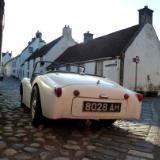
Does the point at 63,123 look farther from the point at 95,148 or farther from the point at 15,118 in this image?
the point at 95,148

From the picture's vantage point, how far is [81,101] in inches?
176

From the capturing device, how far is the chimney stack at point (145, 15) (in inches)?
915

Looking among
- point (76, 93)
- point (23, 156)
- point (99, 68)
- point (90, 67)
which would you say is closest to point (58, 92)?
point (76, 93)

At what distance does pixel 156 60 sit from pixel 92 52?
6160 mm

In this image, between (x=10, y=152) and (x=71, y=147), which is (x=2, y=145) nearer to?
(x=10, y=152)

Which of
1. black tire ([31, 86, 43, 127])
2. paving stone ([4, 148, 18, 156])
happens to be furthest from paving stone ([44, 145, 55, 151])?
black tire ([31, 86, 43, 127])

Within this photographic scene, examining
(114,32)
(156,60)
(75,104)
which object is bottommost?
(75,104)

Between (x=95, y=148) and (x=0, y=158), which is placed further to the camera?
(x=95, y=148)

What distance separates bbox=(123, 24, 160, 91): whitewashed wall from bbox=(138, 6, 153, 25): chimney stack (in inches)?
17.3

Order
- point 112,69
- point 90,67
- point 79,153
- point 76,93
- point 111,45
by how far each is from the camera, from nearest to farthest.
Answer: point 79,153 < point 76,93 < point 112,69 < point 111,45 < point 90,67

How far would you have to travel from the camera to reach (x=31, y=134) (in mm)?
4559

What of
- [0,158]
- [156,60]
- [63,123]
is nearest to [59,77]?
[63,123]

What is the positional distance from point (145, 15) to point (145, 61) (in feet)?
13.2

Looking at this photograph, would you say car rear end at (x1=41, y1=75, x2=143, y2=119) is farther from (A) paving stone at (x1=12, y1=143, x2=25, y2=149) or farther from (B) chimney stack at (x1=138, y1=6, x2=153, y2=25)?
(B) chimney stack at (x1=138, y1=6, x2=153, y2=25)
